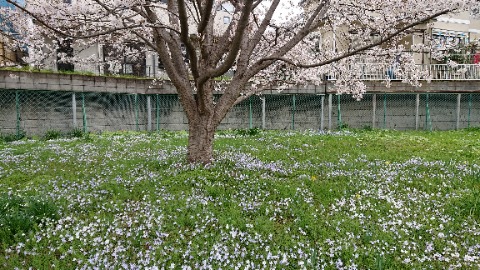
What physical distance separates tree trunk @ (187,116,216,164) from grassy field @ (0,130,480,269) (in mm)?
339

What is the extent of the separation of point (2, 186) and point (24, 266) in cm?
377

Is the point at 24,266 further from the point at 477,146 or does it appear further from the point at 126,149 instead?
the point at 477,146

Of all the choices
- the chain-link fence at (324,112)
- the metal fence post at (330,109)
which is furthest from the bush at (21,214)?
the metal fence post at (330,109)

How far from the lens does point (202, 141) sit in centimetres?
810

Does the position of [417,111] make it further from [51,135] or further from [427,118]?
[51,135]

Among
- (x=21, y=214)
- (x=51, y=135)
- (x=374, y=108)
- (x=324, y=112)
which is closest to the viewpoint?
(x=21, y=214)

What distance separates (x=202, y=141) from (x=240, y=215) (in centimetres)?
328

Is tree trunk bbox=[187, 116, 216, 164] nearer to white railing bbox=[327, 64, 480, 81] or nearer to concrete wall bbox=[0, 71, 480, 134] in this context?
concrete wall bbox=[0, 71, 480, 134]

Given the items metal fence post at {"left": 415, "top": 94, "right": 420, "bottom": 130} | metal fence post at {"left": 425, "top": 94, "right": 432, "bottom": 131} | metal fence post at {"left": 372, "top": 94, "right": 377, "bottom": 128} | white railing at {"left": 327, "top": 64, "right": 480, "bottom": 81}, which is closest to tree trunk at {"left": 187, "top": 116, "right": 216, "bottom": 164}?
white railing at {"left": 327, "top": 64, "right": 480, "bottom": 81}

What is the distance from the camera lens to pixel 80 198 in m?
5.79

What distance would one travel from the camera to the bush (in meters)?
4.46

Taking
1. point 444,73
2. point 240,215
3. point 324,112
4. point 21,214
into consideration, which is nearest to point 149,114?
point 324,112

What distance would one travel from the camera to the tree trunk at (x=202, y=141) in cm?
809

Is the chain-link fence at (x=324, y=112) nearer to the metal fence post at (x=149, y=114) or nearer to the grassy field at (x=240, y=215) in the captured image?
the metal fence post at (x=149, y=114)
